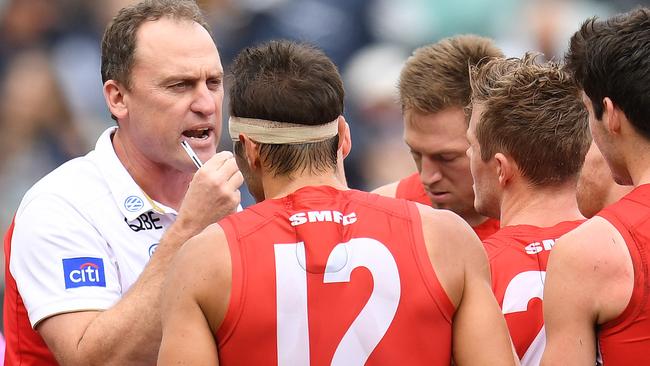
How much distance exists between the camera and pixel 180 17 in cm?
417

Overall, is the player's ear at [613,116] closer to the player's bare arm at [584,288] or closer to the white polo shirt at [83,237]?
the player's bare arm at [584,288]

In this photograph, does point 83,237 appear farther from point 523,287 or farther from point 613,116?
point 613,116

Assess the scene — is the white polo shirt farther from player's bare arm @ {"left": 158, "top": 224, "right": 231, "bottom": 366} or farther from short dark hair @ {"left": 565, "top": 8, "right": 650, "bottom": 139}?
short dark hair @ {"left": 565, "top": 8, "right": 650, "bottom": 139}

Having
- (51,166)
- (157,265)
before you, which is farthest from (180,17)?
(51,166)

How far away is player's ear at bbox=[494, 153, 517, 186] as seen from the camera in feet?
12.5

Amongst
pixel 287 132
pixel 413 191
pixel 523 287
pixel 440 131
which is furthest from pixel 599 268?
pixel 413 191

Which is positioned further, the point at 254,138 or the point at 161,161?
the point at 161,161

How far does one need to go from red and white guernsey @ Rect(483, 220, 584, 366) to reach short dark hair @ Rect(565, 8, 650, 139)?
60 cm

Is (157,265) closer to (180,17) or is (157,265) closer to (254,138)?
(254,138)

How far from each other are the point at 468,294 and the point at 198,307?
2.52 ft

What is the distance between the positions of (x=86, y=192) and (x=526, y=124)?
1610mm

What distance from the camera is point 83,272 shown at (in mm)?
3607

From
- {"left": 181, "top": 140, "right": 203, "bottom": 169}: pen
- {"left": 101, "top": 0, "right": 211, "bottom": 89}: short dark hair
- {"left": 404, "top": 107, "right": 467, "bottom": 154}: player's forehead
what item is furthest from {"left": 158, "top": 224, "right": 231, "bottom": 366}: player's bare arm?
{"left": 404, "top": 107, "right": 467, "bottom": 154}: player's forehead

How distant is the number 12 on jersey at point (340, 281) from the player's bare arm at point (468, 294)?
145 millimetres
